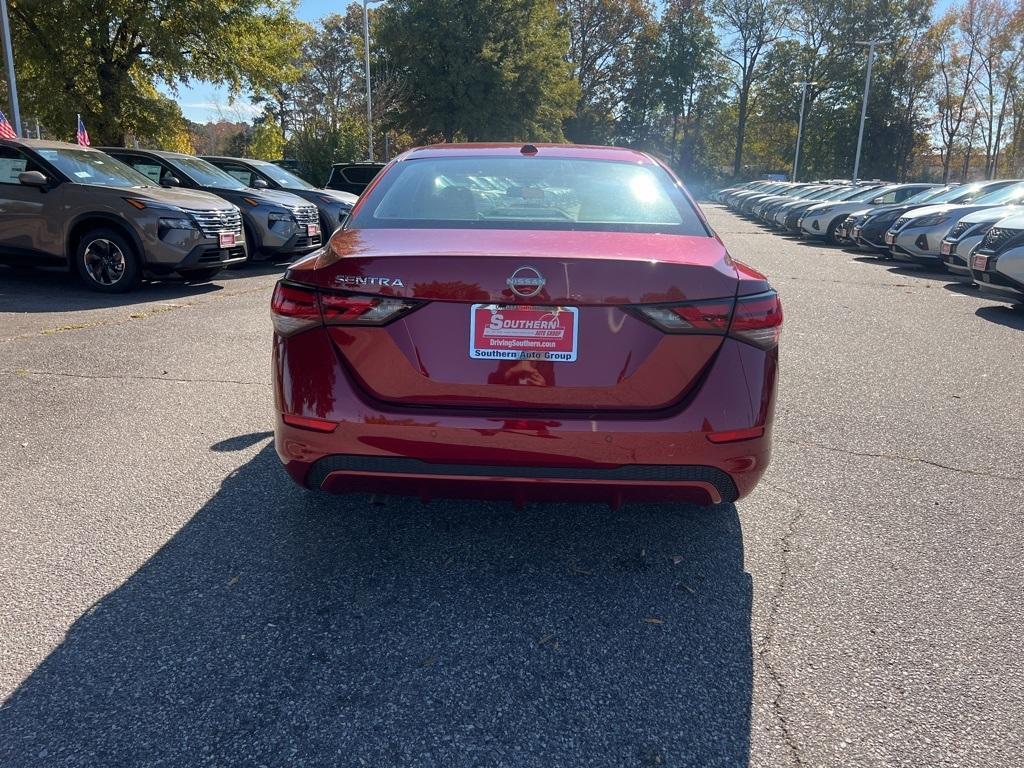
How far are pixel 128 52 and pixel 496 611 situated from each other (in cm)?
2384

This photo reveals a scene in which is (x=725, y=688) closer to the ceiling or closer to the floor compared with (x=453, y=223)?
closer to the floor

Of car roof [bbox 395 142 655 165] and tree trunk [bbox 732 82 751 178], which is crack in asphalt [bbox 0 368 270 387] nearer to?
car roof [bbox 395 142 655 165]

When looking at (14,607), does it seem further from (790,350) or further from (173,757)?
(790,350)

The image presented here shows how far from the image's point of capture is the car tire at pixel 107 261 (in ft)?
28.9

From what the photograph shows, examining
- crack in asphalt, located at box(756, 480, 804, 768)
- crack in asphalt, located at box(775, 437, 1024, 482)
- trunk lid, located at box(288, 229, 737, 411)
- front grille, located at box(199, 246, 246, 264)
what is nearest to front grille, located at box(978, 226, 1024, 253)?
crack in asphalt, located at box(775, 437, 1024, 482)

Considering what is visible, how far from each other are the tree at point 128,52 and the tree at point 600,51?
45.7 metres

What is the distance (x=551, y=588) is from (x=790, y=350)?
472cm

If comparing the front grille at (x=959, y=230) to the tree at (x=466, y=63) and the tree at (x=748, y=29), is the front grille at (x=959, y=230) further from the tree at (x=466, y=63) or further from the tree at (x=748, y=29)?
the tree at (x=748, y=29)

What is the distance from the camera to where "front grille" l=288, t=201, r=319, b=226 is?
38.4ft

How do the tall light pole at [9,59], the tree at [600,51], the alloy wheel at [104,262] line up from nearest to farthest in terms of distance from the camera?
the alloy wheel at [104,262], the tall light pole at [9,59], the tree at [600,51]

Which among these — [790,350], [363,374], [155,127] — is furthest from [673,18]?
[363,374]

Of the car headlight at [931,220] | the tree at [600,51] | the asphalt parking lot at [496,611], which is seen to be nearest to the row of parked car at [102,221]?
the asphalt parking lot at [496,611]

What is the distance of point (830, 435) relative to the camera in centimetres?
455

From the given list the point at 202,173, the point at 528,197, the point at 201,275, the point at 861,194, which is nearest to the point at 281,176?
the point at 202,173
